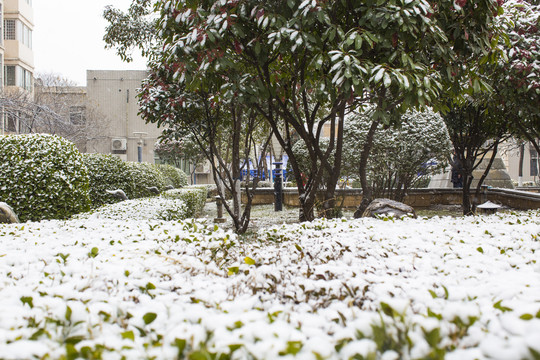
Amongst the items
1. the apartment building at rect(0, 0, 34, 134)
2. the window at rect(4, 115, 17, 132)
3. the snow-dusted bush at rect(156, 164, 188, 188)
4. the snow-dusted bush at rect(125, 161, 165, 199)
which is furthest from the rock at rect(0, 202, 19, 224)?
the apartment building at rect(0, 0, 34, 134)

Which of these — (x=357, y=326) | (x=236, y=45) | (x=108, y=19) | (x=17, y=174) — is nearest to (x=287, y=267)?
(x=357, y=326)

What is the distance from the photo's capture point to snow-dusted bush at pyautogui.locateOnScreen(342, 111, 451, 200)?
31.0 ft

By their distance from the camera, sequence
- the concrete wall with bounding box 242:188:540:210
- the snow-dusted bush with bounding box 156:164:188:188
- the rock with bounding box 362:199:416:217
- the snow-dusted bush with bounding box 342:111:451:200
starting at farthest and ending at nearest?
the snow-dusted bush with bounding box 156:164:188:188 → the concrete wall with bounding box 242:188:540:210 → the snow-dusted bush with bounding box 342:111:451:200 → the rock with bounding box 362:199:416:217

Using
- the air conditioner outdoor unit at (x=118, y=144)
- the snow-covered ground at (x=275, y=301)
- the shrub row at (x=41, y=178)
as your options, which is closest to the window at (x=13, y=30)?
the air conditioner outdoor unit at (x=118, y=144)

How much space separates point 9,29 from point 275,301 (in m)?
26.8

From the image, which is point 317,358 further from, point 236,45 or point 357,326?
point 236,45

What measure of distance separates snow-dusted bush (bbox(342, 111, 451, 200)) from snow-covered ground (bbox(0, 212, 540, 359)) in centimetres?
659

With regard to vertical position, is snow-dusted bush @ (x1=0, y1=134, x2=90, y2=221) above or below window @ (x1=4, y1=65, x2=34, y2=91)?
below

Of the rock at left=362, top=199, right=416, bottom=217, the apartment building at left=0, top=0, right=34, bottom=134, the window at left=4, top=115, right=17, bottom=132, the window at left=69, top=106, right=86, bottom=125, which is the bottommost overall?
the rock at left=362, top=199, right=416, bottom=217

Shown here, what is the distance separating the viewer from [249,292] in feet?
6.07

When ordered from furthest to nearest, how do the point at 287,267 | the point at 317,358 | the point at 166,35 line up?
the point at 166,35, the point at 287,267, the point at 317,358

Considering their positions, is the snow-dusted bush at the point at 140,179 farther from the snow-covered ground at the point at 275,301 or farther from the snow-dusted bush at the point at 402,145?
the snow-covered ground at the point at 275,301

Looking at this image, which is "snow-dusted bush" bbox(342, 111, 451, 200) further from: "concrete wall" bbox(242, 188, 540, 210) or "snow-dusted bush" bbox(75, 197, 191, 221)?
"snow-dusted bush" bbox(75, 197, 191, 221)

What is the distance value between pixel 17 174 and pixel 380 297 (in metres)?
6.47
